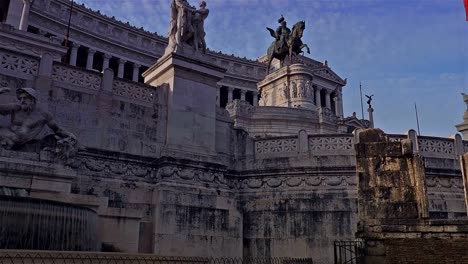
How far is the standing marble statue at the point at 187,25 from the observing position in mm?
18688

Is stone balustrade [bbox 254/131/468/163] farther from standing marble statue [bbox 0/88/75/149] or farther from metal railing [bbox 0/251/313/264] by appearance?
metal railing [bbox 0/251/313/264]

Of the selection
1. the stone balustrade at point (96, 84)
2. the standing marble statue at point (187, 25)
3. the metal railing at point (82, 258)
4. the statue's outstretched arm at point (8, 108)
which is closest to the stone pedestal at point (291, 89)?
the standing marble statue at point (187, 25)

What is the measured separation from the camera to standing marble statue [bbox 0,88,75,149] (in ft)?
41.1

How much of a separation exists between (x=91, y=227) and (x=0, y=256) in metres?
3.63

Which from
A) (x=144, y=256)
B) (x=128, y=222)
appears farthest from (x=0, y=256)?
(x=128, y=222)

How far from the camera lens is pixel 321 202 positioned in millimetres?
17406

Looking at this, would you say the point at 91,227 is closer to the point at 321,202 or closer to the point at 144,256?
the point at 144,256

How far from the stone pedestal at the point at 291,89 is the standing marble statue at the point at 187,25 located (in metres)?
24.8

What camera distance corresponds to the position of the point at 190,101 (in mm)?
17672

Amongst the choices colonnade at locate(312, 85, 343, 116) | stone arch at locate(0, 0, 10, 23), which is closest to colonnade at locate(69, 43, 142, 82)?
stone arch at locate(0, 0, 10, 23)

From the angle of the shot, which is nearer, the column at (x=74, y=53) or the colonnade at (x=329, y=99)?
the column at (x=74, y=53)

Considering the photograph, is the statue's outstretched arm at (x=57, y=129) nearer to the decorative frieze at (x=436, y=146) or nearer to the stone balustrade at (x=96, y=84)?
the stone balustrade at (x=96, y=84)

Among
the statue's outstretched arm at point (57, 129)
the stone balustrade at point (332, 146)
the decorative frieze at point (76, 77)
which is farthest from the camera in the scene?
the stone balustrade at point (332, 146)

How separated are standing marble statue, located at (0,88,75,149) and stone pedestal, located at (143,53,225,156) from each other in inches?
194
